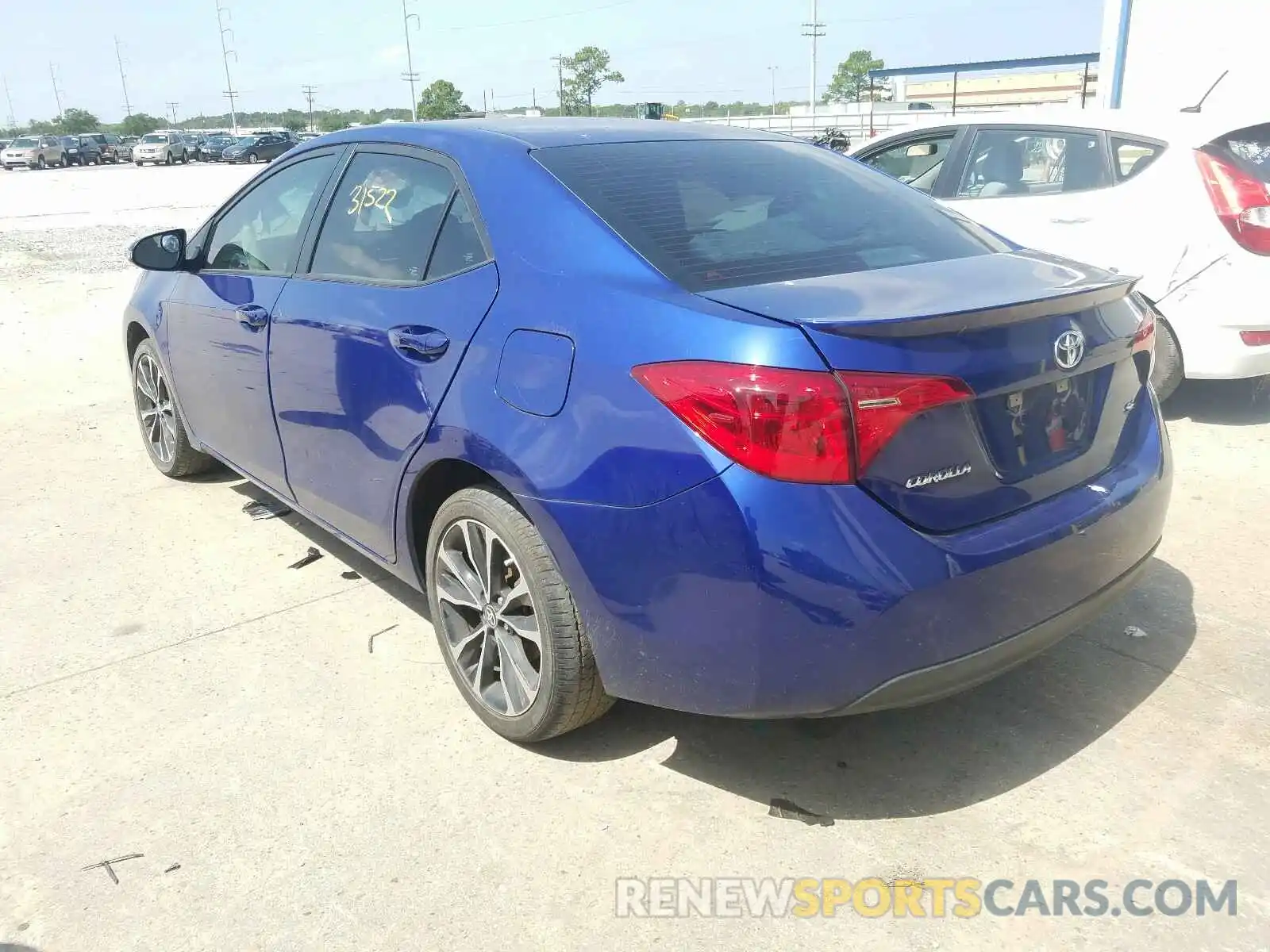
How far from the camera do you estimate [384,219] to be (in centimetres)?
340

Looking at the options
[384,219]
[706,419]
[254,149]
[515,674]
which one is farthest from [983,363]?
[254,149]

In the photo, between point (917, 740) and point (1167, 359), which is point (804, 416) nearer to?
point (917, 740)

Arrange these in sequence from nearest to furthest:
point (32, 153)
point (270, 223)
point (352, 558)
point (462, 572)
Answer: point (462, 572) < point (270, 223) < point (352, 558) < point (32, 153)

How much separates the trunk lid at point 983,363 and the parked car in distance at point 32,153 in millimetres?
58190

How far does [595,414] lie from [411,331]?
849 mm

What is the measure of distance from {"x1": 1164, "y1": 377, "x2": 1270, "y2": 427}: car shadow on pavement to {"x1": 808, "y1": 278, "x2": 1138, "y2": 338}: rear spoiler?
386cm

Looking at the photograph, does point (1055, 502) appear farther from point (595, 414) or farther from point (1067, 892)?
point (595, 414)

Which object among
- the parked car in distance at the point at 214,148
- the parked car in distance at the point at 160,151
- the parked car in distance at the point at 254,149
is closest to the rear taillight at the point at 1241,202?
the parked car in distance at the point at 254,149

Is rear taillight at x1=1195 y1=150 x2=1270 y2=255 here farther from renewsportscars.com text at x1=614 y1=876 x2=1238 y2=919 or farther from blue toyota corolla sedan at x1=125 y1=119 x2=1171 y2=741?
renewsportscars.com text at x1=614 y1=876 x2=1238 y2=919

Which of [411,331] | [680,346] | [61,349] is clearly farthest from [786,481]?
[61,349]

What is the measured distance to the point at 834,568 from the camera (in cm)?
220

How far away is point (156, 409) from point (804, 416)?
13.9 feet

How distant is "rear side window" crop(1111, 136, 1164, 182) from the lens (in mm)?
5680

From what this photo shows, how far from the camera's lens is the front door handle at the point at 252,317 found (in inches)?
150
